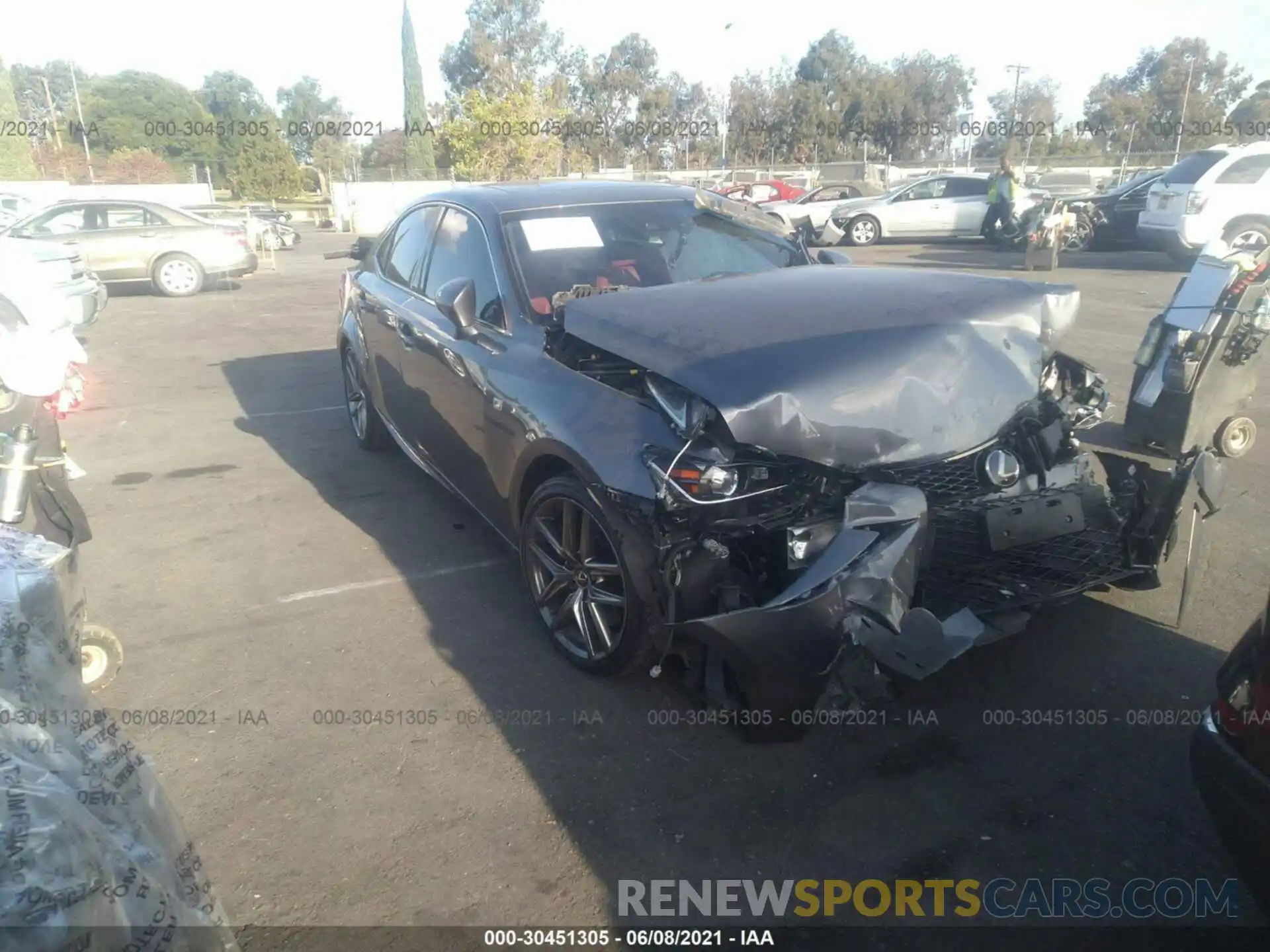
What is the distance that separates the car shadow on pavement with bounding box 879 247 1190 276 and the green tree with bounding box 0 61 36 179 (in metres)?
33.0

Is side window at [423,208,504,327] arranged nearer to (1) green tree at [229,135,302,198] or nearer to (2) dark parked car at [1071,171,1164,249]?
(2) dark parked car at [1071,171,1164,249]

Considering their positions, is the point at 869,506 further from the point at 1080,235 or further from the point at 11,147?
the point at 11,147

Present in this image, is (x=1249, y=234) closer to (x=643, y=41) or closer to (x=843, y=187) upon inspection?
(x=843, y=187)

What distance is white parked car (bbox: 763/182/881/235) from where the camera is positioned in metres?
21.8

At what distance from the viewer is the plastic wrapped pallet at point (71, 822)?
1.36m

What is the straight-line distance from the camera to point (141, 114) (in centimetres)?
6662

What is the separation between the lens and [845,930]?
2402 mm

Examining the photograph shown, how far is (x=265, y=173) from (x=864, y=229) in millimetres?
32247

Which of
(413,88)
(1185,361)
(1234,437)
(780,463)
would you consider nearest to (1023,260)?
(1234,437)

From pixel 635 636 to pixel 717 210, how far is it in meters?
2.65

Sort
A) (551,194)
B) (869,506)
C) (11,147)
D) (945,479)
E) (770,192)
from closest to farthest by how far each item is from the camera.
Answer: (869,506) < (945,479) < (551,194) < (770,192) < (11,147)

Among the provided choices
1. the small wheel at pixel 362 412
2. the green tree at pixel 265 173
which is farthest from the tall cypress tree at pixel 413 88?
the small wheel at pixel 362 412

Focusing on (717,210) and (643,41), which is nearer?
(717,210)

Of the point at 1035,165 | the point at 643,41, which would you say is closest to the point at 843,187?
the point at 1035,165
